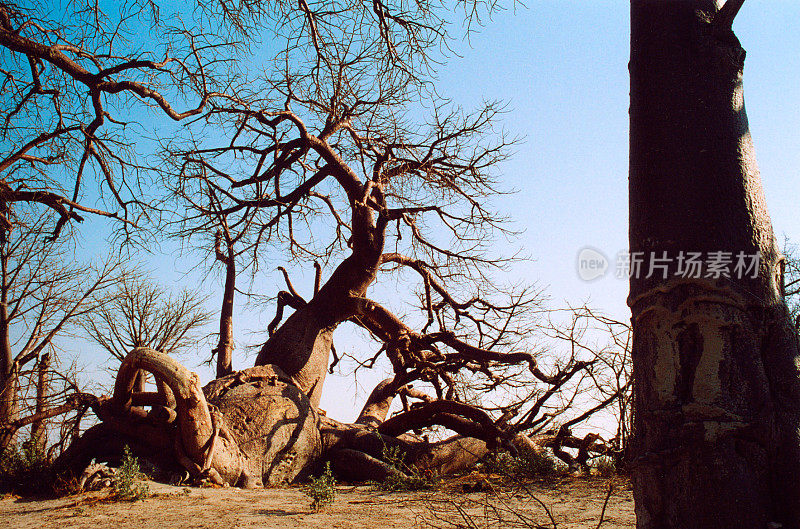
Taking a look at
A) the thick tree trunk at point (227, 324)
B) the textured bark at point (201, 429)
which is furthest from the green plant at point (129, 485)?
the thick tree trunk at point (227, 324)

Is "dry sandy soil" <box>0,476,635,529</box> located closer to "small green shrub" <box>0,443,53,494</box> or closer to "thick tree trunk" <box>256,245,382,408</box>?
"small green shrub" <box>0,443,53,494</box>

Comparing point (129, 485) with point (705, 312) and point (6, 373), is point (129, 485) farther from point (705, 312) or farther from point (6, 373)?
point (6, 373)

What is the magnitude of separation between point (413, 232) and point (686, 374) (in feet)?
22.4

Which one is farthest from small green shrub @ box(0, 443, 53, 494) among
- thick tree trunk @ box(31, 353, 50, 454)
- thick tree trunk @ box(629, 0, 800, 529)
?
thick tree trunk @ box(629, 0, 800, 529)

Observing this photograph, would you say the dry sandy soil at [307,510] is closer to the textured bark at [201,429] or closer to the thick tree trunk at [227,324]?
the textured bark at [201,429]

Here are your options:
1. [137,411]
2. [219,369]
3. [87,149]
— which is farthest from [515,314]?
[87,149]

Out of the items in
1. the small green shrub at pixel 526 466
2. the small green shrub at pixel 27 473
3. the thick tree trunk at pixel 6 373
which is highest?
the thick tree trunk at pixel 6 373

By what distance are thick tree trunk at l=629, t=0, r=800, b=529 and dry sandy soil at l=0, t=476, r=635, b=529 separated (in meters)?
1.42

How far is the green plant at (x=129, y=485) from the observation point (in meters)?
4.40

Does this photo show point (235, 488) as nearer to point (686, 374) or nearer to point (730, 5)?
point (686, 374)

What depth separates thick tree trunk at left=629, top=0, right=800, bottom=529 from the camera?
189 centimetres

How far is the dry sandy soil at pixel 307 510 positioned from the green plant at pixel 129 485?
87 millimetres

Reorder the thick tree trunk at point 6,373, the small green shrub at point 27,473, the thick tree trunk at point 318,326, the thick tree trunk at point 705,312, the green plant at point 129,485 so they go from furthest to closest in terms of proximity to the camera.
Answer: the thick tree trunk at point 6,373 < the thick tree trunk at point 318,326 < the small green shrub at point 27,473 < the green plant at point 129,485 < the thick tree trunk at point 705,312

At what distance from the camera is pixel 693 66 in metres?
2.33
